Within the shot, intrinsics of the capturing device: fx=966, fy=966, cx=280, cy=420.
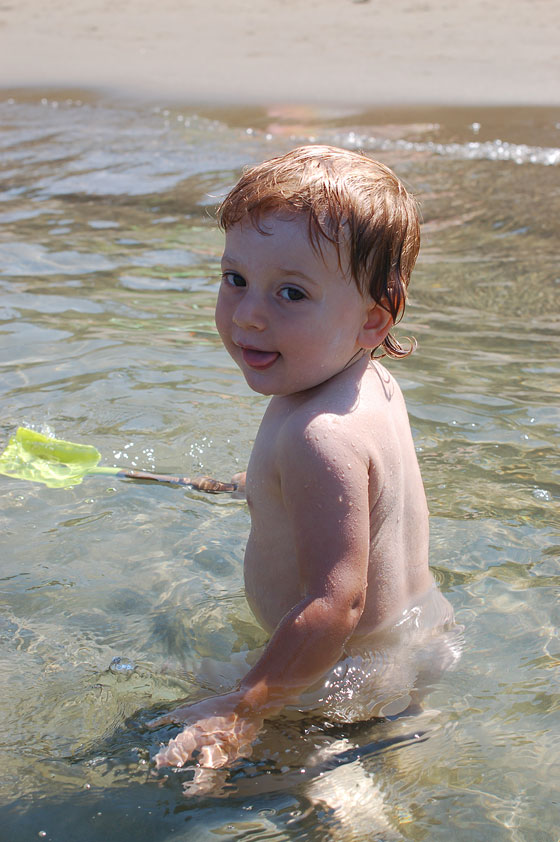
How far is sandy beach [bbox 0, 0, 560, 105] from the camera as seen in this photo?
36.2 feet

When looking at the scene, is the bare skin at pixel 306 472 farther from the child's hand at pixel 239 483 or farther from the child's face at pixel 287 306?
the child's hand at pixel 239 483

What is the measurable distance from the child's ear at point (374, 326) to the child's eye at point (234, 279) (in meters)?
0.26

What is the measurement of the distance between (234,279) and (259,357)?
0.17m

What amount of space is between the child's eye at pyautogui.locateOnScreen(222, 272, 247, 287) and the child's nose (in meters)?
0.06

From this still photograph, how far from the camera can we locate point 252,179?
193 centimetres

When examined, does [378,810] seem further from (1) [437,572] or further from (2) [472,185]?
(2) [472,185]

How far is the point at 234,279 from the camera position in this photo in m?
1.94

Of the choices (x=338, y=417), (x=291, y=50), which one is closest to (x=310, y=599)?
(x=338, y=417)

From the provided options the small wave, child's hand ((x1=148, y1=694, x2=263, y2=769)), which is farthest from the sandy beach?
child's hand ((x1=148, y1=694, x2=263, y2=769))

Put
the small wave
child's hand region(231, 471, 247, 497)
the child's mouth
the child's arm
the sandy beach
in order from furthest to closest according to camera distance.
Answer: the sandy beach, the small wave, child's hand region(231, 471, 247, 497), the child's mouth, the child's arm

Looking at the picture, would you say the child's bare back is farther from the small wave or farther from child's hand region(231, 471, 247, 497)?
the small wave

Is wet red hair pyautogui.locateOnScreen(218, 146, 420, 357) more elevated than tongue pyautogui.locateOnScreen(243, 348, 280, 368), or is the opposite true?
wet red hair pyautogui.locateOnScreen(218, 146, 420, 357)

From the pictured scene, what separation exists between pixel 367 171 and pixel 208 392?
1.97 metres

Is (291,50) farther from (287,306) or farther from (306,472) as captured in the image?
(306,472)
